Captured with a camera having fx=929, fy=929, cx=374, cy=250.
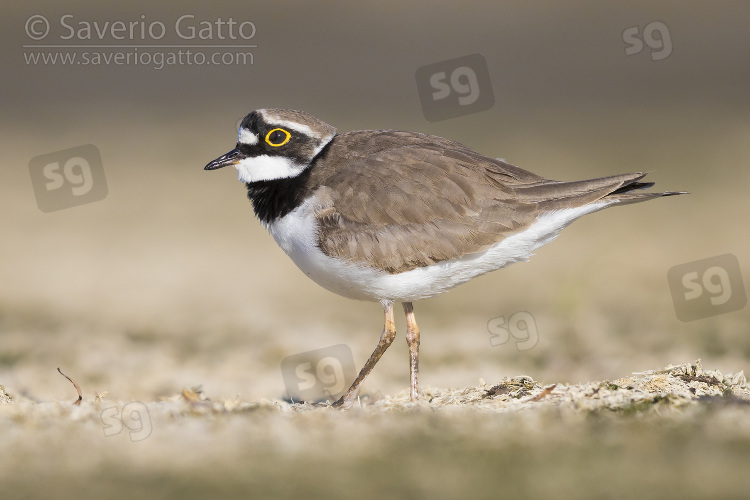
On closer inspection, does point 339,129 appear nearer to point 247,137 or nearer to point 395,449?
point 247,137

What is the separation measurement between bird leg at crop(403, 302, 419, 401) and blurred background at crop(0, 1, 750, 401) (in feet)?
4.75

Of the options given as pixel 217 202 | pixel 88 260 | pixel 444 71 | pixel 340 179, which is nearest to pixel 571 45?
pixel 444 71

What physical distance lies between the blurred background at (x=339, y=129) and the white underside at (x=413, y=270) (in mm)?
1827

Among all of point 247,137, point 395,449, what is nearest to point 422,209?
point 247,137

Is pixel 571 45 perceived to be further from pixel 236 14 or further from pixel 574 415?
pixel 574 415

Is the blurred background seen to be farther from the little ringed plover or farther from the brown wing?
the brown wing

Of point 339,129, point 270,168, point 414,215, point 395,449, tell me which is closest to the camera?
point 395,449

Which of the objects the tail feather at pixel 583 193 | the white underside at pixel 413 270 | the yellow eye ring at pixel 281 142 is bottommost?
the white underside at pixel 413 270

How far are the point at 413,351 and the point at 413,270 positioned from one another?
31.8 inches

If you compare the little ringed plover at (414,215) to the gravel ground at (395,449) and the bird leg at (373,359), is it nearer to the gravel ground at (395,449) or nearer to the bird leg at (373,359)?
the bird leg at (373,359)

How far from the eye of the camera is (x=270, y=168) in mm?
6641

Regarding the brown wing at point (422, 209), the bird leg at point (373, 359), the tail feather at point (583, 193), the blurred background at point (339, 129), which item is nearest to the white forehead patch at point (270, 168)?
the brown wing at point (422, 209)

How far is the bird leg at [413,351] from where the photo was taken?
256 inches

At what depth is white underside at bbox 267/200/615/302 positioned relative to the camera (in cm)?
624
